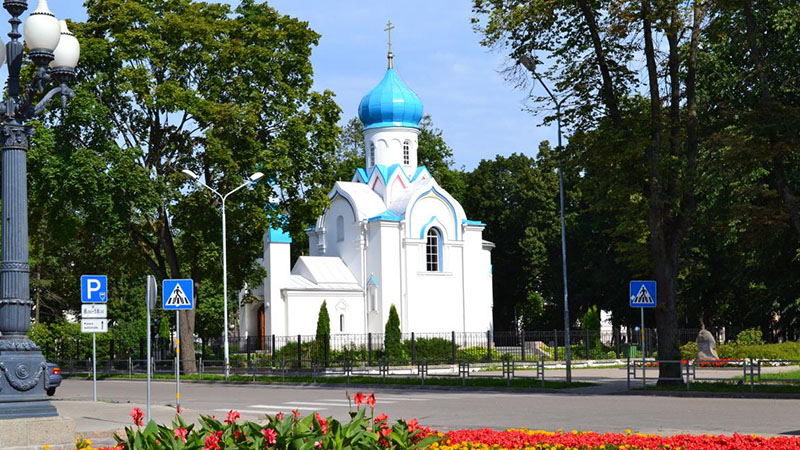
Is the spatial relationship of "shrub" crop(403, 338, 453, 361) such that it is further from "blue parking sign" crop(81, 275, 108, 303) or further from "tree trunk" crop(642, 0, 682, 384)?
"blue parking sign" crop(81, 275, 108, 303)

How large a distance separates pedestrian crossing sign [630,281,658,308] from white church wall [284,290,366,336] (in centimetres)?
2927

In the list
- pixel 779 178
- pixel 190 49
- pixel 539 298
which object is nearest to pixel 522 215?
pixel 539 298

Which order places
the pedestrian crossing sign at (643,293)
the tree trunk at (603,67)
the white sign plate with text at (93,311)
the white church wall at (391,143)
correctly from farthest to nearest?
the white church wall at (391,143) < the tree trunk at (603,67) < the pedestrian crossing sign at (643,293) < the white sign plate with text at (93,311)

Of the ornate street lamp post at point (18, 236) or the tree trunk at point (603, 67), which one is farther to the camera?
the tree trunk at point (603, 67)

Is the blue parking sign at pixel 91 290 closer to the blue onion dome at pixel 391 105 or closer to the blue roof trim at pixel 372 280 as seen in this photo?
the blue roof trim at pixel 372 280

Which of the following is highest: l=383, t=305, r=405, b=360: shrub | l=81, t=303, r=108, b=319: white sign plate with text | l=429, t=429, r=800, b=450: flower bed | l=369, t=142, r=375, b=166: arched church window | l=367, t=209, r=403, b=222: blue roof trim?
l=369, t=142, r=375, b=166: arched church window

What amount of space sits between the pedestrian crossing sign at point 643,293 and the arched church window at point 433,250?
31.6 m

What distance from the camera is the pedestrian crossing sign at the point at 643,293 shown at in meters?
24.5

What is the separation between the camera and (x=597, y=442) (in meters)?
10.2

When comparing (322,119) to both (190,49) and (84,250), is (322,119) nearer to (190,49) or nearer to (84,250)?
(190,49)

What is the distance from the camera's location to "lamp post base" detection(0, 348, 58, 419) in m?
12.0

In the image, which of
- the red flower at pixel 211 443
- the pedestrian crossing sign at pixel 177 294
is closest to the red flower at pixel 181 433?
the red flower at pixel 211 443

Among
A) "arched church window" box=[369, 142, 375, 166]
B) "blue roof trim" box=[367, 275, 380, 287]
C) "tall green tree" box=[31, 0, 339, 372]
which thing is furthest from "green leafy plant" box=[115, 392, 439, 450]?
"arched church window" box=[369, 142, 375, 166]

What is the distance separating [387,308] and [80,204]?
2283 cm
